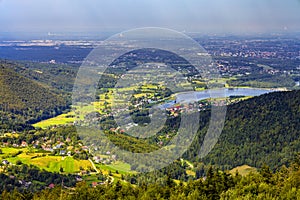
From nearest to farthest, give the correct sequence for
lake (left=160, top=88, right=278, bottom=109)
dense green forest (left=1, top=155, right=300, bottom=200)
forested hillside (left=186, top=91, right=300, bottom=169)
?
Result: dense green forest (left=1, top=155, right=300, bottom=200) < forested hillside (left=186, top=91, right=300, bottom=169) < lake (left=160, top=88, right=278, bottom=109)

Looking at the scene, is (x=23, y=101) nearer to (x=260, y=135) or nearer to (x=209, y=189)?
(x=260, y=135)

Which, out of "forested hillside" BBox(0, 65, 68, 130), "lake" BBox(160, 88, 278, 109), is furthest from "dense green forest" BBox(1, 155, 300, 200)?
"forested hillside" BBox(0, 65, 68, 130)

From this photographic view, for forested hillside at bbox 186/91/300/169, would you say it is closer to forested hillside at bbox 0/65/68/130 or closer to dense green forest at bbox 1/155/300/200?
dense green forest at bbox 1/155/300/200

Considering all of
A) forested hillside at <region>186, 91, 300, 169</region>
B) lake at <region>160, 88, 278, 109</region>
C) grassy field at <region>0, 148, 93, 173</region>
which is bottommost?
grassy field at <region>0, 148, 93, 173</region>

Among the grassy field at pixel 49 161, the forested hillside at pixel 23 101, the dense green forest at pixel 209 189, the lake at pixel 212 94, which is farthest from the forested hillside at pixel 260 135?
the forested hillside at pixel 23 101

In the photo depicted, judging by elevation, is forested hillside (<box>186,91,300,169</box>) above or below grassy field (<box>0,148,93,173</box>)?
above

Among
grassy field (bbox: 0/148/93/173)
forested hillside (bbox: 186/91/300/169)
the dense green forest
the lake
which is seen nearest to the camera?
the dense green forest

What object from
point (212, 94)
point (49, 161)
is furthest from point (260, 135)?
point (49, 161)

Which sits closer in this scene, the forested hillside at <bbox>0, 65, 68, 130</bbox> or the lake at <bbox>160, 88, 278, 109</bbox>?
the lake at <bbox>160, 88, 278, 109</bbox>
